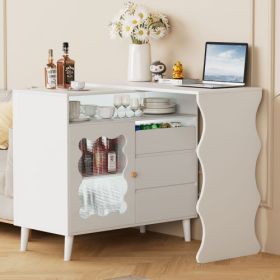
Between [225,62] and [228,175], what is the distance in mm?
616

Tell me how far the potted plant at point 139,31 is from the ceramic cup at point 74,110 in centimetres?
65

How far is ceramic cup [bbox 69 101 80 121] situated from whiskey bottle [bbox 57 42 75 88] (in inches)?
11.2

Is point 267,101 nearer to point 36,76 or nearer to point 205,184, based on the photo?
point 205,184

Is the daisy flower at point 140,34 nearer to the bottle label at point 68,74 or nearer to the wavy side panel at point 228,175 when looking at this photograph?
the bottle label at point 68,74

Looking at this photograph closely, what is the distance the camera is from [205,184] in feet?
14.7

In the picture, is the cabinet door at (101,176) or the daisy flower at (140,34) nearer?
the cabinet door at (101,176)

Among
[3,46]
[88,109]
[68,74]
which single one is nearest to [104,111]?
[88,109]

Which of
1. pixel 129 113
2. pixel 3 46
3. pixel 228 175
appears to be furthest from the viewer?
pixel 3 46

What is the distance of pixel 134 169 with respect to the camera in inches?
184

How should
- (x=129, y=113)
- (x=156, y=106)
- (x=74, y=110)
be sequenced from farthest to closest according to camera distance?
(x=156, y=106) < (x=129, y=113) < (x=74, y=110)

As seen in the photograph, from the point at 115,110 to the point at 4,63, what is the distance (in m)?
1.61

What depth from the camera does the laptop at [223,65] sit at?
4652mm

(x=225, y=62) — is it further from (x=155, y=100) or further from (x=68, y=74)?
(x=68, y=74)

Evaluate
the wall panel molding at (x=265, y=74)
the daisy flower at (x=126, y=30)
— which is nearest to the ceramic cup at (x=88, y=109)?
the daisy flower at (x=126, y=30)
